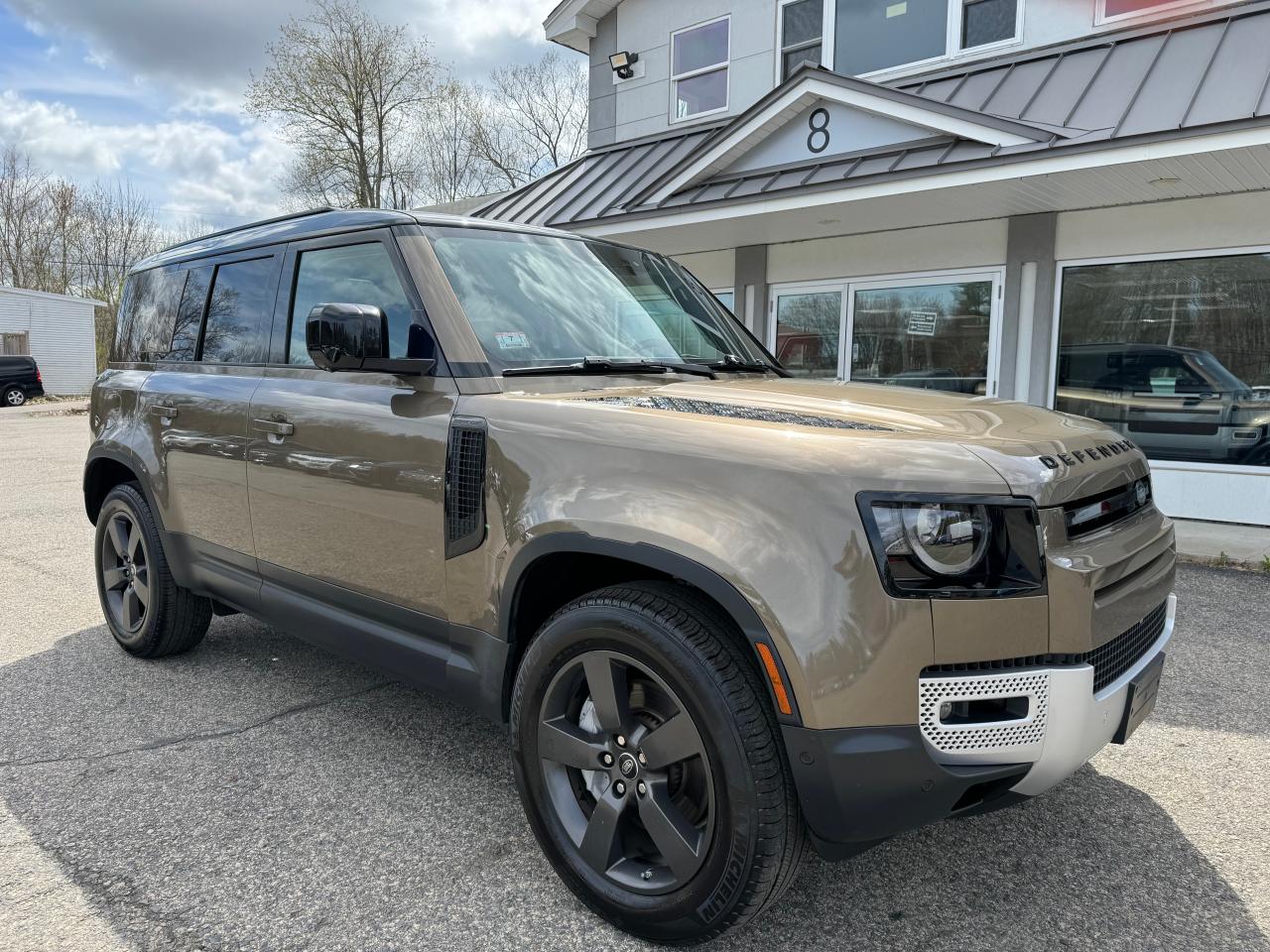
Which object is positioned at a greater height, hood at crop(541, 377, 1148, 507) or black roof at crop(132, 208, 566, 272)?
black roof at crop(132, 208, 566, 272)

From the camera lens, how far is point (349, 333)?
2623 millimetres

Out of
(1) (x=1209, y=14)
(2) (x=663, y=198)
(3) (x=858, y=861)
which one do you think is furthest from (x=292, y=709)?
(1) (x=1209, y=14)

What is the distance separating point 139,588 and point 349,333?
2.47 m

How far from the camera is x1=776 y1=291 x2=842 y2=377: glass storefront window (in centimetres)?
1026

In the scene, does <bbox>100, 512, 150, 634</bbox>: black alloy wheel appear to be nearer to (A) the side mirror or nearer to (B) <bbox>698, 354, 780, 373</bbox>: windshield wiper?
(A) the side mirror

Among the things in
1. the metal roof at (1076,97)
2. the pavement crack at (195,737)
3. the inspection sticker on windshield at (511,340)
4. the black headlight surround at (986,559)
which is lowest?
the pavement crack at (195,737)

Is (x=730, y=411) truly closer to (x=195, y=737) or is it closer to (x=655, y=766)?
(x=655, y=766)

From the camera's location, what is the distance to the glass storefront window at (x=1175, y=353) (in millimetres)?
7836

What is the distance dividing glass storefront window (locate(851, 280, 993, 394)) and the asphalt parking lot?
5715mm

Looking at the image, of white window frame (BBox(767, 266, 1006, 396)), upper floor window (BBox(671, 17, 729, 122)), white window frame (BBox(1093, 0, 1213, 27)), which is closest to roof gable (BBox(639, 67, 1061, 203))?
white window frame (BBox(767, 266, 1006, 396))

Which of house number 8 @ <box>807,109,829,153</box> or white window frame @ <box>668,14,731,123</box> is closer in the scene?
house number 8 @ <box>807,109,829,153</box>

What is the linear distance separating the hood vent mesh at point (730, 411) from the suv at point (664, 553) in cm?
2

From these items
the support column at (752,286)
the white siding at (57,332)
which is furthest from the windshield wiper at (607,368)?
the white siding at (57,332)

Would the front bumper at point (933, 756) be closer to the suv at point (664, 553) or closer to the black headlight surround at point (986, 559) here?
the suv at point (664, 553)
